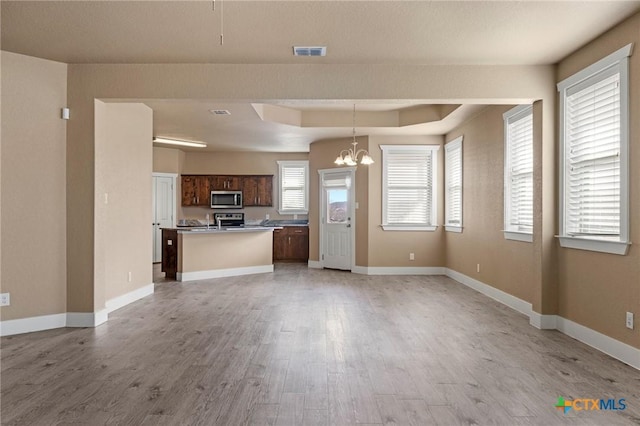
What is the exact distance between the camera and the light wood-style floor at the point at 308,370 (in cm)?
252

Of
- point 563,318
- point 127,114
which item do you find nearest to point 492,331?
point 563,318

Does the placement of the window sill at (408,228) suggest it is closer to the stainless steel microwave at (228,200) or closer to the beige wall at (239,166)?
the beige wall at (239,166)

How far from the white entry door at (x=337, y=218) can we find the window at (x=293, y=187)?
1.68 m

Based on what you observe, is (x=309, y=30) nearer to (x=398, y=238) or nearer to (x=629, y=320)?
(x=629, y=320)

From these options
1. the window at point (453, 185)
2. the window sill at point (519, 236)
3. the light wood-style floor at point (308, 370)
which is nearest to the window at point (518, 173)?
the window sill at point (519, 236)

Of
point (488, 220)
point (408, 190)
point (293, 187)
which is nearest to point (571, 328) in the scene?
point (488, 220)

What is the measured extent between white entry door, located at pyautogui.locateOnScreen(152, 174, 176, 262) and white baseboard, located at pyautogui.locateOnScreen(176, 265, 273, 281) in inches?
107

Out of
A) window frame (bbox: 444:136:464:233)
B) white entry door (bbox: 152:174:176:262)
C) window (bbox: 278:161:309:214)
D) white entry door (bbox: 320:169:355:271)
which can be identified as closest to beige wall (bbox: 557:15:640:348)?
window frame (bbox: 444:136:464:233)

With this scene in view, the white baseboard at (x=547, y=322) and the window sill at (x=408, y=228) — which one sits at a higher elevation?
the window sill at (x=408, y=228)

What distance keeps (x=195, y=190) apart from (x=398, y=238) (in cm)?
516

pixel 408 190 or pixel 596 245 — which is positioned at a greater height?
pixel 408 190

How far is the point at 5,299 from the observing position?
413cm

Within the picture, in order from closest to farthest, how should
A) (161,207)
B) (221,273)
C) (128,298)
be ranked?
(128,298) → (221,273) → (161,207)

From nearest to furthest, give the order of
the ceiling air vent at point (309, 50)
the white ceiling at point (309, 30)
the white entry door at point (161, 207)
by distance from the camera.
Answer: the white ceiling at point (309, 30)
the ceiling air vent at point (309, 50)
the white entry door at point (161, 207)
